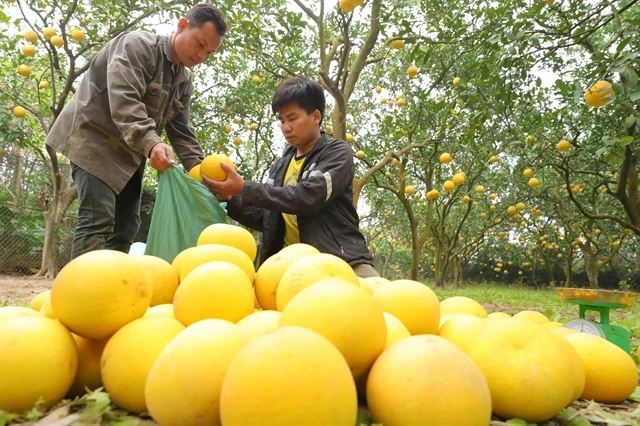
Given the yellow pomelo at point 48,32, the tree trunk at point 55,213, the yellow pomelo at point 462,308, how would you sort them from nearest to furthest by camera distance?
the yellow pomelo at point 462,308, the yellow pomelo at point 48,32, the tree trunk at point 55,213

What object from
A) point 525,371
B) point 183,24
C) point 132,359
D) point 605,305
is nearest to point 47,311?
point 132,359

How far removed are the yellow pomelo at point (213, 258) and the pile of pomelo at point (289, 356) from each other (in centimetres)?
15

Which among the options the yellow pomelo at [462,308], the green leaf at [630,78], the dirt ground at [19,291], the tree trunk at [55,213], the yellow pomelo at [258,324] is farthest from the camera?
the tree trunk at [55,213]

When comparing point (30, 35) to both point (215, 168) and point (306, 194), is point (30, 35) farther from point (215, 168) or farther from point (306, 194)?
point (306, 194)

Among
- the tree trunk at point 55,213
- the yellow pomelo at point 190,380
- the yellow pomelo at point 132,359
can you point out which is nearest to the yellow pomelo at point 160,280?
the yellow pomelo at point 132,359

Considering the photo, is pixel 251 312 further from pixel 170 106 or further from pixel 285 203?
pixel 170 106

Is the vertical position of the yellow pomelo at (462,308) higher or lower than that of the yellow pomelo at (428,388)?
higher

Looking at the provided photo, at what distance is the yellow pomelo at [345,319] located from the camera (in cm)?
88

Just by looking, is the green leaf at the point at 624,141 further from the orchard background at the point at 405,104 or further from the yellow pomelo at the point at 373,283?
the yellow pomelo at the point at 373,283

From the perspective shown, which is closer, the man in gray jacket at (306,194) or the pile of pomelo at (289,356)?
the pile of pomelo at (289,356)

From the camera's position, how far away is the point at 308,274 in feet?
3.75

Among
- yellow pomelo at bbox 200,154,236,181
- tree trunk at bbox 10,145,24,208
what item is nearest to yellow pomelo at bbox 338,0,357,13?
yellow pomelo at bbox 200,154,236,181

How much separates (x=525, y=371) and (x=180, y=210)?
7.03ft

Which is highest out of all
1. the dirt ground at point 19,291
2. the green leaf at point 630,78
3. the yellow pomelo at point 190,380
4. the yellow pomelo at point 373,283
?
the green leaf at point 630,78
